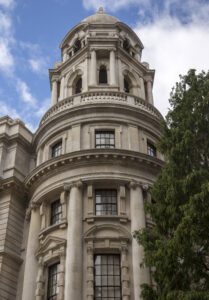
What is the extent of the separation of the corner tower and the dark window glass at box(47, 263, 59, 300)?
0.19 ft

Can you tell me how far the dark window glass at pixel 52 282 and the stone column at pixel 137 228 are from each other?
4.87m

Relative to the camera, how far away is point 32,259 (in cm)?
2558

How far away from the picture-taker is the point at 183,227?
14750 millimetres

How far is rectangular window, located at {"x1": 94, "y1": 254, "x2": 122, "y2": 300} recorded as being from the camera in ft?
73.6

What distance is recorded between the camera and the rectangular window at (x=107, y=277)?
22.4 meters

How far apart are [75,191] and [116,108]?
7.84m

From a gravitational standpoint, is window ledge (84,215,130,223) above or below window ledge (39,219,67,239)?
above

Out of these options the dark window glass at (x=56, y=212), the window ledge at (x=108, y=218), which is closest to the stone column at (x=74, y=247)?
the window ledge at (x=108, y=218)

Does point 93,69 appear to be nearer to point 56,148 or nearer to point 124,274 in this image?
point 56,148

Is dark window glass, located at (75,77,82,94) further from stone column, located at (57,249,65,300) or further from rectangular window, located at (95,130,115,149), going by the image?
stone column, located at (57,249,65,300)

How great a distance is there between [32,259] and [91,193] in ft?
18.6

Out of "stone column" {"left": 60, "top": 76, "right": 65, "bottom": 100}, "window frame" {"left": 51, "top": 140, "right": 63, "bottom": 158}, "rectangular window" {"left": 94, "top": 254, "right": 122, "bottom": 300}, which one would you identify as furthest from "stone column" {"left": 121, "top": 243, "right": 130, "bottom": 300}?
"stone column" {"left": 60, "top": 76, "right": 65, "bottom": 100}

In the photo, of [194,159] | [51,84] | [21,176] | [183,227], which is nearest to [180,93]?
[194,159]

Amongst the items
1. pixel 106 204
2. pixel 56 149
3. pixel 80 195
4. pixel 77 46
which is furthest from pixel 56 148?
pixel 77 46
